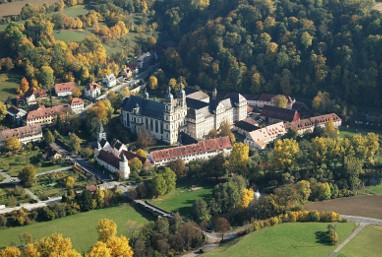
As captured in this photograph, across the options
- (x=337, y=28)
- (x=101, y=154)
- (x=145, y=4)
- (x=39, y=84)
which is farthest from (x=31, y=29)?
(x=337, y=28)

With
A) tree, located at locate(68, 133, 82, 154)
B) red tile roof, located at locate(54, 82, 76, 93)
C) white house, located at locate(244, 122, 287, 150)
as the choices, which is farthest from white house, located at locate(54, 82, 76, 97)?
white house, located at locate(244, 122, 287, 150)

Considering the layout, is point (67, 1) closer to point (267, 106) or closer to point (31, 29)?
point (31, 29)

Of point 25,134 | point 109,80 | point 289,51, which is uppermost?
point 289,51

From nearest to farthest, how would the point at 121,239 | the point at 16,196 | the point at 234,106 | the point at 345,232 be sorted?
1. the point at 121,239
2. the point at 345,232
3. the point at 16,196
4. the point at 234,106

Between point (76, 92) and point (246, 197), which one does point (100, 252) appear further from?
point (76, 92)

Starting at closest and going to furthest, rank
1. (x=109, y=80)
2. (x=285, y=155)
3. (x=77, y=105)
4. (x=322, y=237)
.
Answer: (x=322, y=237)
(x=285, y=155)
(x=77, y=105)
(x=109, y=80)

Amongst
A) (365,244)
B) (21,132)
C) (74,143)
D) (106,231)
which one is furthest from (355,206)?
(21,132)
